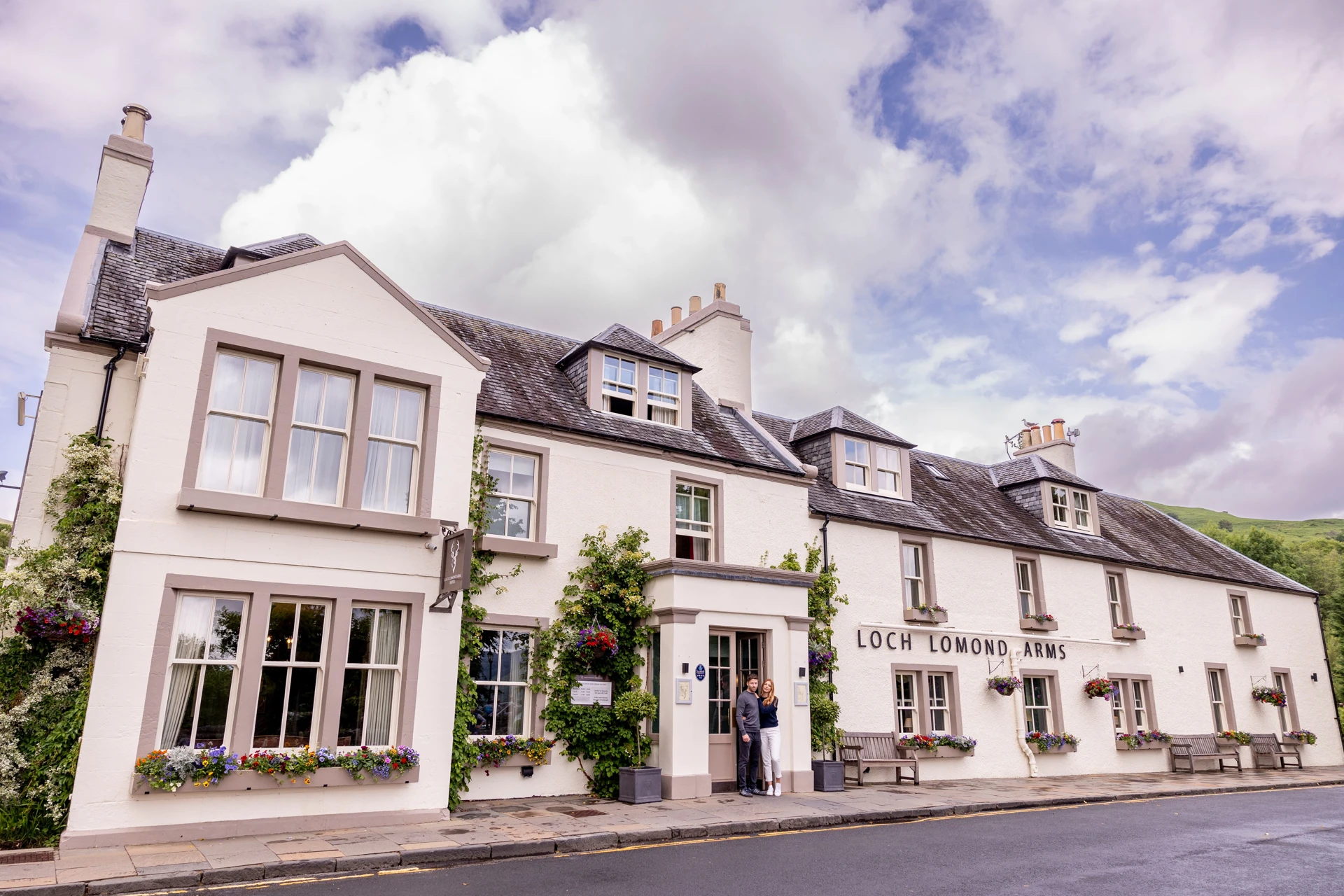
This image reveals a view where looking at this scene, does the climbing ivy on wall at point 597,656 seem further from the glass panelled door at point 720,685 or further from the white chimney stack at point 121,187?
the white chimney stack at point 121,187

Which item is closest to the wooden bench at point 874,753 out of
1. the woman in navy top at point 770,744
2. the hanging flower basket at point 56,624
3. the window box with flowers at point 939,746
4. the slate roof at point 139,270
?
the window box with flowers at point 939,746

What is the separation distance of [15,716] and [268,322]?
18.1 feet

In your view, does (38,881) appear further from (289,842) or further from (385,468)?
(385,468)

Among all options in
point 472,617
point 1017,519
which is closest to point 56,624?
point 472,617

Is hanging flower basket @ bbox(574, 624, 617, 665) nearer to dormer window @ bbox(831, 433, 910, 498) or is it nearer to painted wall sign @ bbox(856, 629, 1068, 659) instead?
painted wall sign @ bbox(856, 629, 1068, 659)

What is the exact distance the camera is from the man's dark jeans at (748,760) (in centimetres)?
1435

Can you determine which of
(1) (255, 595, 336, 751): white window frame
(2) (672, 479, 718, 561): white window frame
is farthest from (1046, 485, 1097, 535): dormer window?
(1) (255, 595, 336, 751): white window frame

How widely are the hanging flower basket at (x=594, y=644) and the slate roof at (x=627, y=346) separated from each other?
5.70m

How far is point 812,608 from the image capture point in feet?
57.8

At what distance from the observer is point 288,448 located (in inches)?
460

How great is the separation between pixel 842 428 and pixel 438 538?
11.4m

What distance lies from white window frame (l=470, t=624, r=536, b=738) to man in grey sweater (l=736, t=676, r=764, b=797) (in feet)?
11.2

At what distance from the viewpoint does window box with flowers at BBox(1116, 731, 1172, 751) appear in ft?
72.4

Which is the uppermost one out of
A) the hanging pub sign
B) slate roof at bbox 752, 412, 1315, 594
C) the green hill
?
the green hill
